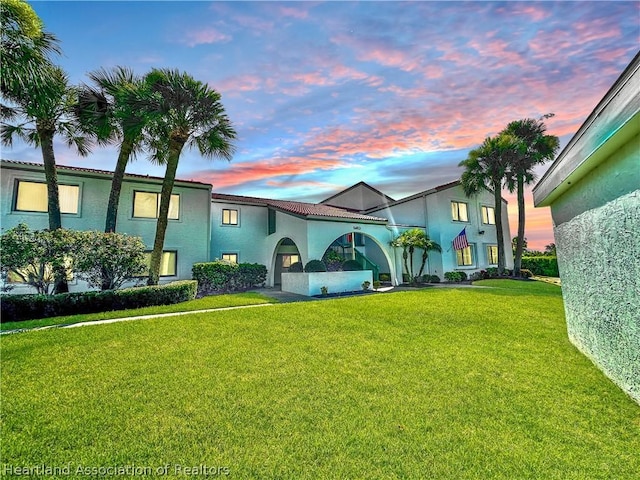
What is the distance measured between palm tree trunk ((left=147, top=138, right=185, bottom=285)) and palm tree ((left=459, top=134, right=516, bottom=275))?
70.0ft

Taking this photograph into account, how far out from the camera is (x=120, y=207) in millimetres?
15859

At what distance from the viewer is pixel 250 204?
68.8 ft

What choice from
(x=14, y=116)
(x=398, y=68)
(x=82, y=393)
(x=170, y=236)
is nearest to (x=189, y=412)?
(x=82, y=393)

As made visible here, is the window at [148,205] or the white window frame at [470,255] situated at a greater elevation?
the window at [148,205]

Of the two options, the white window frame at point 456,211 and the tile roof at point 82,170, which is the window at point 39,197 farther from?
the white window frame at point 456,211

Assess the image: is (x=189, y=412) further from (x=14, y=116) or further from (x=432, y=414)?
(x=14, y=116)

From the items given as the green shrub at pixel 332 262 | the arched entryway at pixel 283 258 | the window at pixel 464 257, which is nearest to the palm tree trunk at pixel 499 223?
the window at pixel 464 257

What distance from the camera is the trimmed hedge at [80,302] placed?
9.41 metres

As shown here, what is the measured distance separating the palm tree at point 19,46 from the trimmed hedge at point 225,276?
1042 centimetres

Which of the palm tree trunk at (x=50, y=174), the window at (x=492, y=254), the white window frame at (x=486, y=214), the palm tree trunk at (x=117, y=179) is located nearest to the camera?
the palm tree trunk at (x=50, y=174)

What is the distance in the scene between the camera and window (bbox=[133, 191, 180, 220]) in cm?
1644

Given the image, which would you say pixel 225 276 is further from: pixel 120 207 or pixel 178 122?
pixel 178 122

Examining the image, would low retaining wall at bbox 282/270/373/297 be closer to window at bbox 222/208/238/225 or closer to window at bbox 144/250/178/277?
window at bbox 222/208/238/225

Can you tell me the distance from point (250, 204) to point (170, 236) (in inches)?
239
